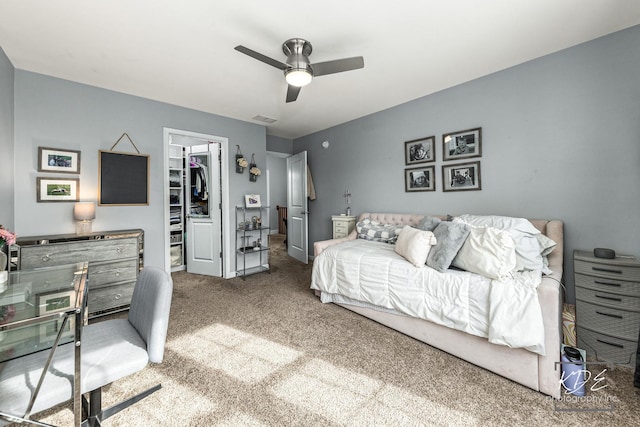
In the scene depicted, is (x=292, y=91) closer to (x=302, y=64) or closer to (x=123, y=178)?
(x=302, y=64)

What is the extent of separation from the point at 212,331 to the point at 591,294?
10.5 feet

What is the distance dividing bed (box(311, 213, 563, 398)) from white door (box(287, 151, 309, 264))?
6.75 ft

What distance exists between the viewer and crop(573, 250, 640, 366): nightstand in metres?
1.83

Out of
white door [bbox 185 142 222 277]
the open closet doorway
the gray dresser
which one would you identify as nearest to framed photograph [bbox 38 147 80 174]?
the gray dresser

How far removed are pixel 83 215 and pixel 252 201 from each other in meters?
2.17

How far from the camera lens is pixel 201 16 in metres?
1.94

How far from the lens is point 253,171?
4.37m

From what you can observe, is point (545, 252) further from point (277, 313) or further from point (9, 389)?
point (9, 389)

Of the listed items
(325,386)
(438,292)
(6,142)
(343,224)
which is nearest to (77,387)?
(325,386)

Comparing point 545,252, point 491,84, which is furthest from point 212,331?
point 491,84

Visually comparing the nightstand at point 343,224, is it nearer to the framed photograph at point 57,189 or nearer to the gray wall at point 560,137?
the gray wall at point 560,137

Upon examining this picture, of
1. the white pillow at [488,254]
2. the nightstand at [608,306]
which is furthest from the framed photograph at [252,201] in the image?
the nightstand at [608,306]

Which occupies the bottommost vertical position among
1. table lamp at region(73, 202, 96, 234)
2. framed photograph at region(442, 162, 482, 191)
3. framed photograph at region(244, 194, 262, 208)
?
table lamp at region(73, 202, 96, 234)

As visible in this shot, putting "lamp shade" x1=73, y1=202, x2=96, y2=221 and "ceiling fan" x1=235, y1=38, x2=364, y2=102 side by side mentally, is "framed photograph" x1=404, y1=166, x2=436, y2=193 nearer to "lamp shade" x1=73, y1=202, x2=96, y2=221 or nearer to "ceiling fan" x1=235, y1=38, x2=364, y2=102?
"ceiling fan" x1=235, y1=38, x2=364, y2=102
